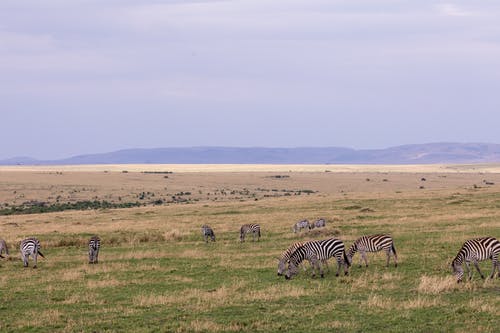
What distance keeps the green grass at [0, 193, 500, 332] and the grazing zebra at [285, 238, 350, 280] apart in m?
0.38

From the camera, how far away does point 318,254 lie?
20500 millimetres

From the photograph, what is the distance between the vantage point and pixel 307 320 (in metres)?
14.7

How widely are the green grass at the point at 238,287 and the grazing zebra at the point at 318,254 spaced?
1.26ft

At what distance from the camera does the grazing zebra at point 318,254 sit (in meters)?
20.3

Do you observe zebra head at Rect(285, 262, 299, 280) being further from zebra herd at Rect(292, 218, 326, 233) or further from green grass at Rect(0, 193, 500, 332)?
zebra herd at Rect(292, 218, 326, 233)

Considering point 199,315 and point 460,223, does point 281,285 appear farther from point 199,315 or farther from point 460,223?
point 460,223

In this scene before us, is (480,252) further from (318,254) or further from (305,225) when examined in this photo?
(305,225)

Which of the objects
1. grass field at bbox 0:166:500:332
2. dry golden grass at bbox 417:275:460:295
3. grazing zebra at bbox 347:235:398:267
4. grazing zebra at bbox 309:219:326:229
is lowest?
grass field at bbox 0:166:500:332

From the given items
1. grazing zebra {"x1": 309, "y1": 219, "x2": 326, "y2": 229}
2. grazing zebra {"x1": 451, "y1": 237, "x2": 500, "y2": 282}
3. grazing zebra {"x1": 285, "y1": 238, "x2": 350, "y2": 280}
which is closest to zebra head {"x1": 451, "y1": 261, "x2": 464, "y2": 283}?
grazing zebra {"x1": 451, "y1": 237, "x2": 500, "y2": 282}

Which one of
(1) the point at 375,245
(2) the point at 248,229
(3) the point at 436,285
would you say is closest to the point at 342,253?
(1) the point at 375,245

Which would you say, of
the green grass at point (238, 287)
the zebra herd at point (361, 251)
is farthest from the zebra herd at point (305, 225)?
the zebra herd at point (361, 251)

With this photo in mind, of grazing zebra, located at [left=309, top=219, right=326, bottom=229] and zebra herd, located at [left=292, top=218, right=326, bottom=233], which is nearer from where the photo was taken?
zebra herd, located at [left=292, top=218, right=326, bottom=233]

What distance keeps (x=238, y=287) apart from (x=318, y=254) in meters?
2.85

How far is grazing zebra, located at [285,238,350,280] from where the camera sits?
66.6ft
